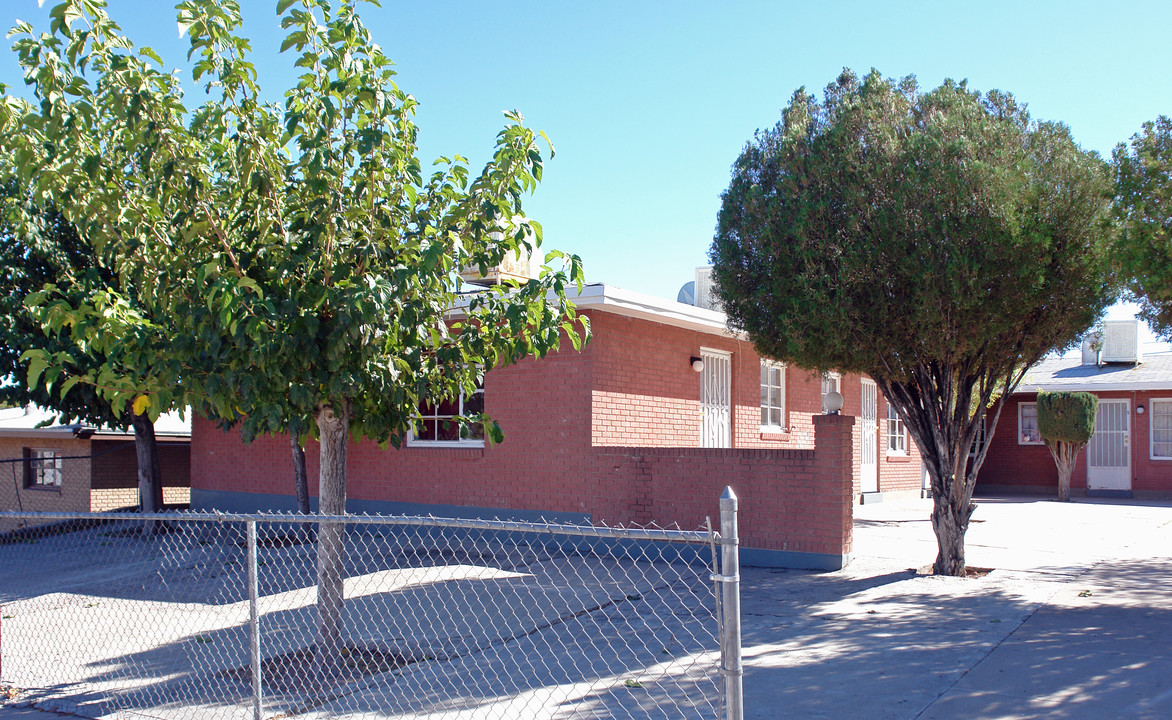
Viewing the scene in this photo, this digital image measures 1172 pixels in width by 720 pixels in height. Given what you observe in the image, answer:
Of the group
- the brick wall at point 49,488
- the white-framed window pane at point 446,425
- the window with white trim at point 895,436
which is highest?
the white-framed window pane at point 446,425

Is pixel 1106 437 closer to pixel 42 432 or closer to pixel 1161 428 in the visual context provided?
pixel 1161 428

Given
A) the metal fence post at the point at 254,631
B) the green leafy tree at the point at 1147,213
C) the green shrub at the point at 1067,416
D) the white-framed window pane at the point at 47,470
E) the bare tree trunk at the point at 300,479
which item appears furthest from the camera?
the white-framed window pane at the point at 47,470

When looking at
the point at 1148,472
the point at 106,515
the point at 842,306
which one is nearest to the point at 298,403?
the point at 106,515

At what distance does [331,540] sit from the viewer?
585 cm

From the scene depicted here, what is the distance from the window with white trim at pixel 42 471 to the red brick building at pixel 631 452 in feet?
24.6

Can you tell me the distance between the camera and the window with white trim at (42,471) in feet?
67.9

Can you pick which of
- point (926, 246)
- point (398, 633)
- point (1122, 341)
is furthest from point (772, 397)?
point (1122, 341)

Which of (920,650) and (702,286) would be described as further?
(702,286)

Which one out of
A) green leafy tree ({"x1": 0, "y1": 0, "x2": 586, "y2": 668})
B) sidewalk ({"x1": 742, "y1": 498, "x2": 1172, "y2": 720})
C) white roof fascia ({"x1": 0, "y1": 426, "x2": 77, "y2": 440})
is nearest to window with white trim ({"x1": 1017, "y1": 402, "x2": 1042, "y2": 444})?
sidewalk ({"x1": 742, "y1": 498, "x2": 1172, "y2": 720})

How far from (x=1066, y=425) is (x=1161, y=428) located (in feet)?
9.64

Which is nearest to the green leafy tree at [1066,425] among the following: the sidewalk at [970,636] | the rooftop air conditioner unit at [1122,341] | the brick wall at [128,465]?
the rooftop air conditioner unit at [1122,341]

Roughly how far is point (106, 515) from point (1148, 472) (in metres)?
21.6

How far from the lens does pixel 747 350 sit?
48.1ft

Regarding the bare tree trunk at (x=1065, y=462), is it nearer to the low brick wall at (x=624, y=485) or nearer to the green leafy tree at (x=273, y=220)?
the low brick wall at (x=624, y=485)
